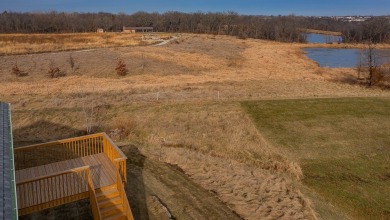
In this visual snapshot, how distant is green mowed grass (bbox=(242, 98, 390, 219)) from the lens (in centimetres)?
1511

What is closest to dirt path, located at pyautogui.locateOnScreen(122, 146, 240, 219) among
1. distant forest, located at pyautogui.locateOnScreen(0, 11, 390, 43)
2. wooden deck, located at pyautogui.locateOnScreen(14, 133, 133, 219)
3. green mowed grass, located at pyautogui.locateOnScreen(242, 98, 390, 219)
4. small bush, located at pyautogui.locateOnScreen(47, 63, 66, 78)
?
wooden deck, located at pyautogui.locateOnScreen(14, 133, 133, 219)

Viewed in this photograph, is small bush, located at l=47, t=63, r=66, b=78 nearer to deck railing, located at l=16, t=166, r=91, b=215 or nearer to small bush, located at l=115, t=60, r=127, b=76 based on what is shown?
small bush, located at l=115, t=60, r=127, b=76

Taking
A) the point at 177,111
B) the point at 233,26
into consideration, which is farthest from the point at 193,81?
the point at 233,26

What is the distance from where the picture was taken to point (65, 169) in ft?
42.9

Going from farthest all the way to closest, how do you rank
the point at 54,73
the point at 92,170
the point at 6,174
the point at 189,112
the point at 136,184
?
the point at 54,73 < the point at 189,112 < the point at 136,184 < the point at 92,170 < the point at 6,174

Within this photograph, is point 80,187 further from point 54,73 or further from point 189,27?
point 189,27

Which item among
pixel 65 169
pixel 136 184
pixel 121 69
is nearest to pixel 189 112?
pixel 136 184

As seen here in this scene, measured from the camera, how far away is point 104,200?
38.7ft

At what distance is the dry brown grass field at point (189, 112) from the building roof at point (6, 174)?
6803mm

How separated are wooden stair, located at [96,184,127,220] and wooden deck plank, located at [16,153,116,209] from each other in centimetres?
22

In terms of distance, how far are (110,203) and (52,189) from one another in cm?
199

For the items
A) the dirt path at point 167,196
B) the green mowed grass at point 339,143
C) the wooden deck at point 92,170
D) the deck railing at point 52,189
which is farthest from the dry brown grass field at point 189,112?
the deck railing at point 52,189

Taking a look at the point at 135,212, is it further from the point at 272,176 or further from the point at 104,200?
the point at 272,176

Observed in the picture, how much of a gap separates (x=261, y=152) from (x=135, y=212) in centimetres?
878
